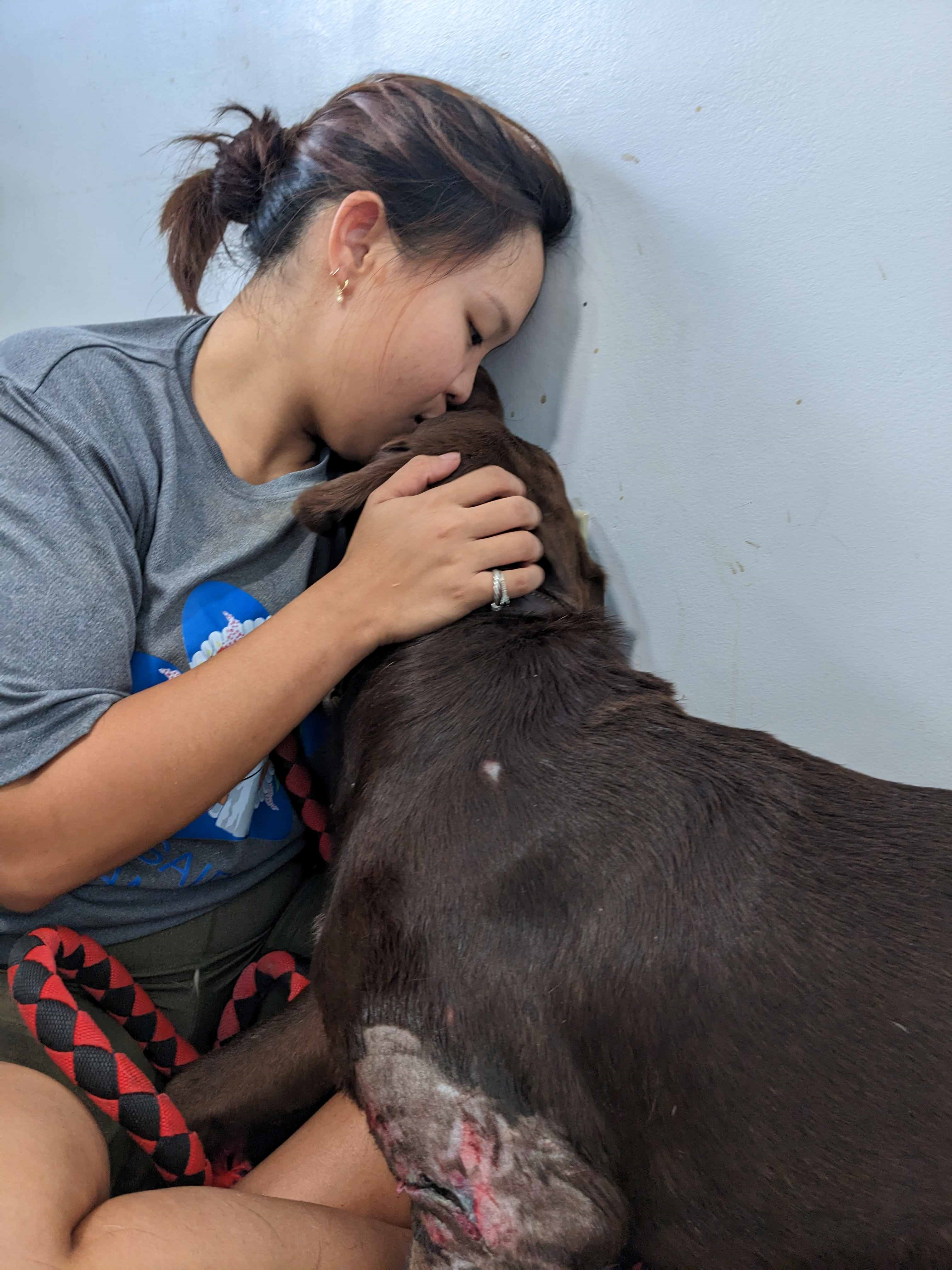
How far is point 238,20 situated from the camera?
1.47m

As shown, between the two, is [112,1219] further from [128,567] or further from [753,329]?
[753,329]

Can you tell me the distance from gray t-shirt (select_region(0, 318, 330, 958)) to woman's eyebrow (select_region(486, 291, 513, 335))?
31cm

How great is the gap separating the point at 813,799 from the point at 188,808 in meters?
0.64

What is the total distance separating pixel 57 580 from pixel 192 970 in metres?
0.55

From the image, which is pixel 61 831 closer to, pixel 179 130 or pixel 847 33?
pixel 847 33

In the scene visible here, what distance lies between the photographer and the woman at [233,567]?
0.87 meters

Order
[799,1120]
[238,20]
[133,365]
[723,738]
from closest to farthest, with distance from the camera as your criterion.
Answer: [799,1120]
[723,738]
[133,365]
[238,20]

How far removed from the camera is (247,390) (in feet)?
3.77

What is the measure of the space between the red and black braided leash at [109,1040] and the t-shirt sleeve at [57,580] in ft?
0.78

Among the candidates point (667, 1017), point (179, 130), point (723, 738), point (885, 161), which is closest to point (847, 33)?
point (885, 161)

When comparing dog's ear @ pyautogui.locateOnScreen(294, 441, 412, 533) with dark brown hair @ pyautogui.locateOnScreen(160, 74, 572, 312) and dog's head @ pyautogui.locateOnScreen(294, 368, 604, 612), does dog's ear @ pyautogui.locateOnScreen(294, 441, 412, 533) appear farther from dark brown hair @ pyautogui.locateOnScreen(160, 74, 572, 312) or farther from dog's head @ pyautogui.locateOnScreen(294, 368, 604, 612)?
dark brown hair @ pyautogui.locateOnScreen(160, 74, 572, 312)

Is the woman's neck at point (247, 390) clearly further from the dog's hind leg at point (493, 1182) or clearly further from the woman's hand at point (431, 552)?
the dog's hind leg at point (493, 1182)

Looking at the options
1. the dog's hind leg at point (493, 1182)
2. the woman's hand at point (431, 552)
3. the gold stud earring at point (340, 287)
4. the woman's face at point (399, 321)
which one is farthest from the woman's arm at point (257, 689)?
the dog's hind leg at point (493, 1182)

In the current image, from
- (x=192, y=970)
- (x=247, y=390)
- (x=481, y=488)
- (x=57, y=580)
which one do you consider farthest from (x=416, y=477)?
(x=192, y=970)
